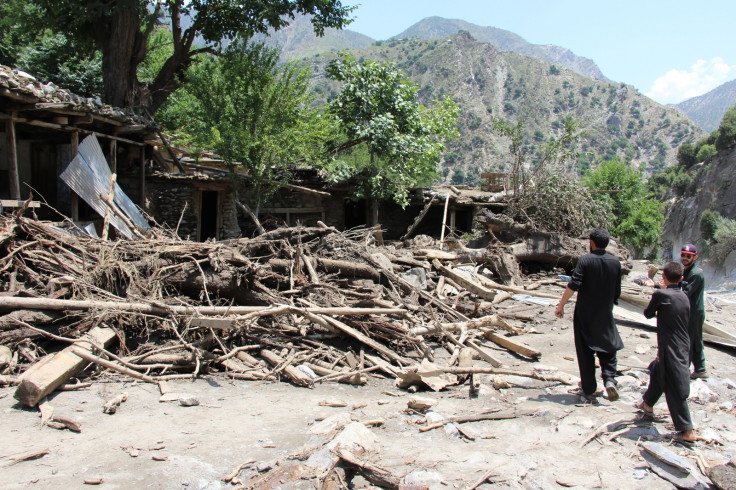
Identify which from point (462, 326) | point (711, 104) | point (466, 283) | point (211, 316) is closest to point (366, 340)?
point (462, 326)

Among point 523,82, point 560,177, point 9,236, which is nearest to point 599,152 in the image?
point 523,82

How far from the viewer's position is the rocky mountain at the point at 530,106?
259ft

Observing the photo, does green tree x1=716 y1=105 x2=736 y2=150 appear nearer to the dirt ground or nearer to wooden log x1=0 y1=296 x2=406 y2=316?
the dirt ground

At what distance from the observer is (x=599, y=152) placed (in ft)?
265

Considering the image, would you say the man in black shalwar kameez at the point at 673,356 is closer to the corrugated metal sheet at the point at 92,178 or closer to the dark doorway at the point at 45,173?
the corrugated metal sheet at the point at 92,178

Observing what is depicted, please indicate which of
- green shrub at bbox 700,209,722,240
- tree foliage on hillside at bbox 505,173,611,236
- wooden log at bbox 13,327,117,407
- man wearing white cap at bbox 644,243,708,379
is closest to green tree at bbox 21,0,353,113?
tree foliage on hillside at bbox 505,173,611,236

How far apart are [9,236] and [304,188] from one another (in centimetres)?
971

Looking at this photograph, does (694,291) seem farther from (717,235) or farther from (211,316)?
(717,235)

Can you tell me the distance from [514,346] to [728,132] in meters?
41.0

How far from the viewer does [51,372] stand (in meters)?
4.09

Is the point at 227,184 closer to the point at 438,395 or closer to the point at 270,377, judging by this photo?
the point at 270,377

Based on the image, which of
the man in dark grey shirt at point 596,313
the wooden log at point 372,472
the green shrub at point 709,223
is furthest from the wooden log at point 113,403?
the green shrub at point 709,223

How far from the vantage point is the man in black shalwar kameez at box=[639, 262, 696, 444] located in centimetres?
372

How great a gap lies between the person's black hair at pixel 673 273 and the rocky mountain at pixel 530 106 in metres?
70.2
